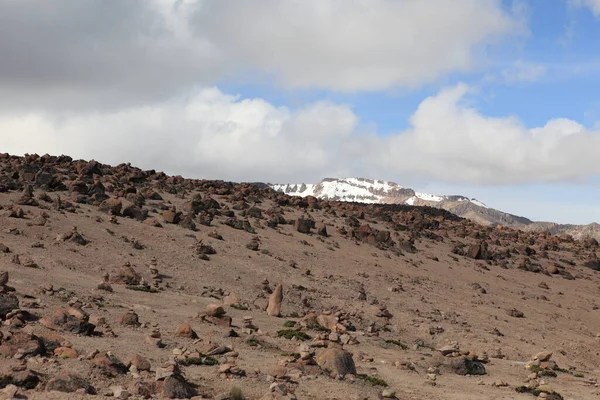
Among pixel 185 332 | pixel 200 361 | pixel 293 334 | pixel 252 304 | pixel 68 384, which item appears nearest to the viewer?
pixel 68 384

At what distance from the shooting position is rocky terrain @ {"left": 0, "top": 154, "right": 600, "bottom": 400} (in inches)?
662

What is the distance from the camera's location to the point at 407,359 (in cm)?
2367

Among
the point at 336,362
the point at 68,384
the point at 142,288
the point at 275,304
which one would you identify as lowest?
the point at 68,384

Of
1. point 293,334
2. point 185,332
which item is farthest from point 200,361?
point 293,334

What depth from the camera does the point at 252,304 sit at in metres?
30.0

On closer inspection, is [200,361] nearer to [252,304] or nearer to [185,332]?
[185,332]

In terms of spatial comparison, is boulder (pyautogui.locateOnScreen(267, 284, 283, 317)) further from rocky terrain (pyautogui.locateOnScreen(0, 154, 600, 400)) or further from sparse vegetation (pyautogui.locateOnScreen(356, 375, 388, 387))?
sparse vegetation (pyautogui.locateOnScreen(356, 375, 388, 387))

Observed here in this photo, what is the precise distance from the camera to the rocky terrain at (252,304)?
16.8 m

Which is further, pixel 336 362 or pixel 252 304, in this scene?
pixel 252 304

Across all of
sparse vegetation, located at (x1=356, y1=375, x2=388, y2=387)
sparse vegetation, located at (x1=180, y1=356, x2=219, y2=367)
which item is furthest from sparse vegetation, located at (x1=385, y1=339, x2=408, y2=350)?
sparse vegetation, located at (x1=180, y1=356, x2=219, y2=367)

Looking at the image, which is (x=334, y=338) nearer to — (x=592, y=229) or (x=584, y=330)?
(x=584, y=330)

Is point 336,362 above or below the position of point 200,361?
above

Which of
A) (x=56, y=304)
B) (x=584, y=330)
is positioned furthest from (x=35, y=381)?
(x=584, y=330)

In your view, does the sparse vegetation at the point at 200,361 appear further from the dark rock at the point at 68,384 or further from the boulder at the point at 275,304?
the boulder at the point at 275,304
